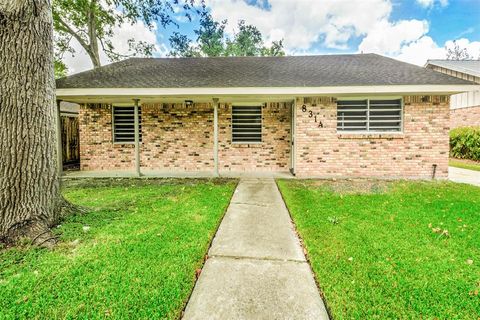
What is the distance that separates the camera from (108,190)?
21.3 feet

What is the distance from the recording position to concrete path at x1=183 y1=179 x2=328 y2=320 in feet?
6.68

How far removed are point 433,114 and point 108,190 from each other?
31.3 ft

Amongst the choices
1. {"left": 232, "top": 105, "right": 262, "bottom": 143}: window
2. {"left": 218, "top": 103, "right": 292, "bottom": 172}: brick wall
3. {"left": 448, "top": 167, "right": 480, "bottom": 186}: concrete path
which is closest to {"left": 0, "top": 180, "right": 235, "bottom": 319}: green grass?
{"left": 218, "top": 103, "right": 292, "bottom": 172}: brick wall

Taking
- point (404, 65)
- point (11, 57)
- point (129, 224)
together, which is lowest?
point (129, 224)

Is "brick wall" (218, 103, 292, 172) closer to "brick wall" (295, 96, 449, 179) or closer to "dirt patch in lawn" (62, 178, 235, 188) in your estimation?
"brick wall" (295, 96, 449, 179)

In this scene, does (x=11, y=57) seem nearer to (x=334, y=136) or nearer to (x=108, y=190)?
(x=108, y=190)

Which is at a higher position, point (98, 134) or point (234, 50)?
point (234, 50)

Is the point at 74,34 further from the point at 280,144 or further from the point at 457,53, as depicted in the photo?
the point at 457,53

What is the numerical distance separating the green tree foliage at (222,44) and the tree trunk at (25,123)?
80.7 feet

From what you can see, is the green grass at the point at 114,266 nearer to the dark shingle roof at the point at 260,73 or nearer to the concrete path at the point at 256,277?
the concrete path at the point at 256,277

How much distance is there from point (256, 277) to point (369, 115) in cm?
727

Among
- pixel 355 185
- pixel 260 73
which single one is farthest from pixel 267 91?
pixel 355 185

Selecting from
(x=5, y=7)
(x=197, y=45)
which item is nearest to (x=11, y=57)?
(x=5, y=7)

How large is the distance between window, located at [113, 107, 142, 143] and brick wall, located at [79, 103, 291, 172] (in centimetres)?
20
